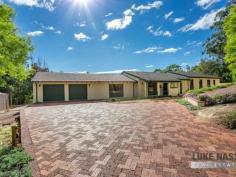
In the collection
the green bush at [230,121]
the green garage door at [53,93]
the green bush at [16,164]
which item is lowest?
the green bush at [16,164]

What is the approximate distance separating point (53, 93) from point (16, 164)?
17830 mm

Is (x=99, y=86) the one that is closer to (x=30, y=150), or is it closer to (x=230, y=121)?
(x=230, y=121)

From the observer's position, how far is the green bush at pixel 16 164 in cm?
364

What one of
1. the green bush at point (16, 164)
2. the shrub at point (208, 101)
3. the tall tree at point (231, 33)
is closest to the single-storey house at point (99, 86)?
the shrub at point (208, 101)

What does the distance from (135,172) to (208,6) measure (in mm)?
14432

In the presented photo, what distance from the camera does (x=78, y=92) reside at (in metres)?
22.6

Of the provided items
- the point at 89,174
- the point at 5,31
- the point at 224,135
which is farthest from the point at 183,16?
the point at 89,174

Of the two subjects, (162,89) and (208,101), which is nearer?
(208,101)

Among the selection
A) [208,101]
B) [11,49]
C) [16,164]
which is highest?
[11,49]

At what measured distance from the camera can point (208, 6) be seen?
13.6 meters

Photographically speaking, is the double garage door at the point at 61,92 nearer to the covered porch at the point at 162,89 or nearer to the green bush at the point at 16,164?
the covered porch at the point at 162,89

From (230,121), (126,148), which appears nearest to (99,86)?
(230,121)

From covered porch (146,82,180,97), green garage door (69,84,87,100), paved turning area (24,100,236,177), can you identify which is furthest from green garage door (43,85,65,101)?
paved turning area (24,100,236,177)

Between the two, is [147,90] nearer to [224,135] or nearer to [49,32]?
[49,32]
